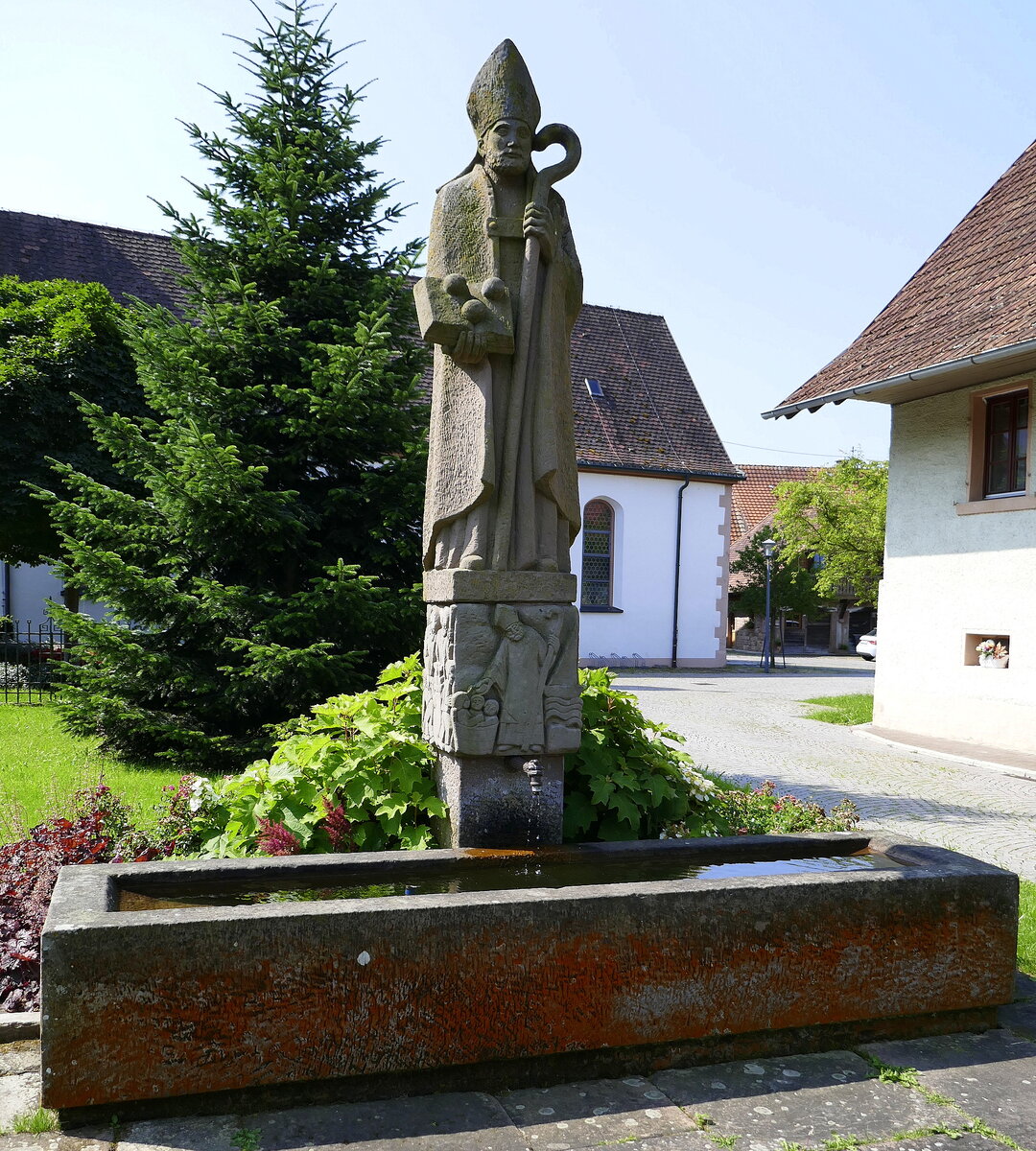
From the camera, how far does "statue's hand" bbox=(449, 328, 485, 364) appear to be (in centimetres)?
415

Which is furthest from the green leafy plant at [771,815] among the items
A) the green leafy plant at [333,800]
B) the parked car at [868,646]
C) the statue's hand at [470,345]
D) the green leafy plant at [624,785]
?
the parked car at [868,646]

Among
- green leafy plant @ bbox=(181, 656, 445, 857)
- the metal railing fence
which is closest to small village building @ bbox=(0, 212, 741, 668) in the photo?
the metal railing fence

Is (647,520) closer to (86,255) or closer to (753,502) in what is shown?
(86,255)

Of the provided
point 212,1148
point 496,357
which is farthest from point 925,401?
point 212,1148

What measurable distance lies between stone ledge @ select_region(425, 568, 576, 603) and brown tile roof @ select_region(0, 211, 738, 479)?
813 inches

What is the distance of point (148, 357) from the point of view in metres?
8.42

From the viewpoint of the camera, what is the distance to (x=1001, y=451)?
40.0 ft

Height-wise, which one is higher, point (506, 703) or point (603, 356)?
point (603, 356)

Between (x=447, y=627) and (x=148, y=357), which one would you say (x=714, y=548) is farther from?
(x=447, y=627)

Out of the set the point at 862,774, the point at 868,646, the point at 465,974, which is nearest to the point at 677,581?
the point at 868,646

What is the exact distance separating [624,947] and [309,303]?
23.2 feet

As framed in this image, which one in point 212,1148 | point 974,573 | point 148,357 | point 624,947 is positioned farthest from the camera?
point 974,573

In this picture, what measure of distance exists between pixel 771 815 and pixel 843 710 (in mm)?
11836

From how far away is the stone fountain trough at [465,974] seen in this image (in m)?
2.79
